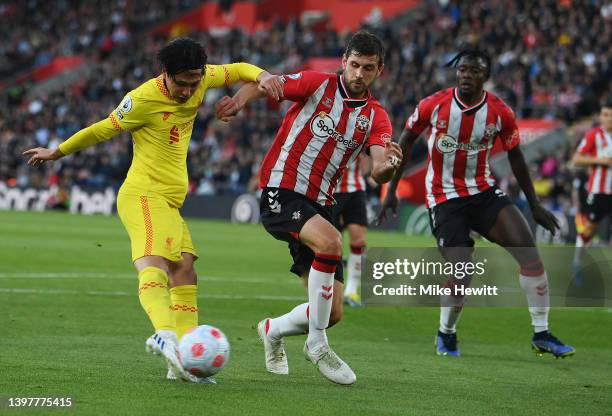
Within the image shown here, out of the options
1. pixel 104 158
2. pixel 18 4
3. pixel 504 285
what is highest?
pixel 18 4

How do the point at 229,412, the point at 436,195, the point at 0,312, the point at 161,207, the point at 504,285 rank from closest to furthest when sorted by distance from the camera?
1. the point at 229,412
2. the point at 161,207
3. the point at 436,195
4. the point at 0,312
5. the point at 504,285

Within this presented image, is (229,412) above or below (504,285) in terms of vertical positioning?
below

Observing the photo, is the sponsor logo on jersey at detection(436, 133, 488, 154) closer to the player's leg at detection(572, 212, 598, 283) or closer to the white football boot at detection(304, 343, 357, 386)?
the white football boot at detection(304, 343, 357, 386)

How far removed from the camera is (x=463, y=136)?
9445 millimetres

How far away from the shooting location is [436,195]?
31.7 feet

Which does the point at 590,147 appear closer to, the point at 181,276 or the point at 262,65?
the point at 181,276

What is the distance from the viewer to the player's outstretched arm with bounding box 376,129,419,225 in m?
9.59

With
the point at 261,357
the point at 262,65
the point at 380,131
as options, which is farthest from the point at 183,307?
the point at 262,65

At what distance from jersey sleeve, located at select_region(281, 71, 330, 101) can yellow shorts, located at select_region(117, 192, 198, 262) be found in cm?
114

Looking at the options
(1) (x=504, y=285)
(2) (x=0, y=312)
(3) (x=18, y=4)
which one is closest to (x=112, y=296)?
(2) (x=0, y=312)

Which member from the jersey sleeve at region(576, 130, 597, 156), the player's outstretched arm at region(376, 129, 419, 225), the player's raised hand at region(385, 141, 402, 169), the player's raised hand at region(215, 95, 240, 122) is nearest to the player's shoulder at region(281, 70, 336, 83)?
the player's raised hand at region(215, 95, 240, 122)

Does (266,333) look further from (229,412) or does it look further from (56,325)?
(56,325)

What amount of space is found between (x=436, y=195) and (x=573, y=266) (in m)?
6.92

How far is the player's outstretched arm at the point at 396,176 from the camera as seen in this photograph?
9.59 m
